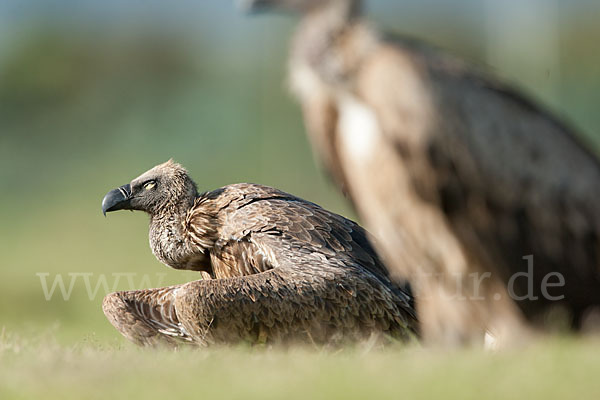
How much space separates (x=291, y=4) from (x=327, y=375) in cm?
218

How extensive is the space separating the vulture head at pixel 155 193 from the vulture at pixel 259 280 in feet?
0.04

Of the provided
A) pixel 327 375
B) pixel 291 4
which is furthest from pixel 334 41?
pixel 327 375

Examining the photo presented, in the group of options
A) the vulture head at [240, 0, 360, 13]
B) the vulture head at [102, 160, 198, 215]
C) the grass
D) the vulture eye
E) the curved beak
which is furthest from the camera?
the vulture eye

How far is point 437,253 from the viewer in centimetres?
558

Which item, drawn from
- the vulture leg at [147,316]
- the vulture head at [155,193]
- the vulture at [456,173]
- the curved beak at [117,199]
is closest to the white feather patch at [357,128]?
the vulture at [456,173]

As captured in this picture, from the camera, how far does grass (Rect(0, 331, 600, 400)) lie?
4.48 metres

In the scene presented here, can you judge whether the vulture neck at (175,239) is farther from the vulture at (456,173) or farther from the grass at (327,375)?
the vulture at (456,173)

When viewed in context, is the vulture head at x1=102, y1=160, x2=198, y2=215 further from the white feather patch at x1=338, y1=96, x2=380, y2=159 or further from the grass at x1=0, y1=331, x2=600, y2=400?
the white feather patch at x1=338, y1=96, x2=380, y2=159

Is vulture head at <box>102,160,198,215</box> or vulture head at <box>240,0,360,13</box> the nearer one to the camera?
vulture head at <box>240,0,360,13</box>

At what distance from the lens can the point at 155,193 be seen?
8586 mm

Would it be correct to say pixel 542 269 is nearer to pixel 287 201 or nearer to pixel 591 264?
pixel 591 264

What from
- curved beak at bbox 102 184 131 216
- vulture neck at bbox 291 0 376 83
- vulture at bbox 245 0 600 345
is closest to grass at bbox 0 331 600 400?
vulture at bbox 245 0 600 345

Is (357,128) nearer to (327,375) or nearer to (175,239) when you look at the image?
(327,375)

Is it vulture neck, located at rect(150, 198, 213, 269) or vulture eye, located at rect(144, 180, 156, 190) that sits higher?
vulture eye, located at rect(144, 180, 156, 190)
